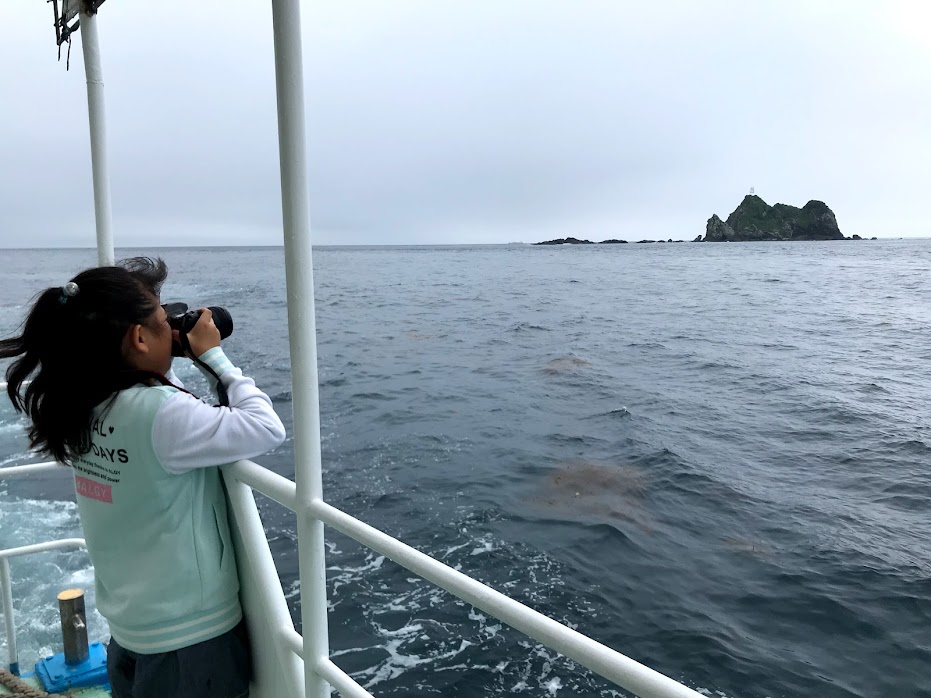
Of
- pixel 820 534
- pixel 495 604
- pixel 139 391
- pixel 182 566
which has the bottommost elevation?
pixel 820 534

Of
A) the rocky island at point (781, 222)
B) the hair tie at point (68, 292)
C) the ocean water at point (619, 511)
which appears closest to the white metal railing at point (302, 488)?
the hair tie at point (68, 292)

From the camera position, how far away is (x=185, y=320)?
155cm

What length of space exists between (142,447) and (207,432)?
0.48 feet

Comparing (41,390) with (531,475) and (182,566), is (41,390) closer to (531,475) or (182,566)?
(182,566)

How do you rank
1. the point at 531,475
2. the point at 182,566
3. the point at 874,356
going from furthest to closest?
the point at 874,356, the point at 531,475, the point at 182,566

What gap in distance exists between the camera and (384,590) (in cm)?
587

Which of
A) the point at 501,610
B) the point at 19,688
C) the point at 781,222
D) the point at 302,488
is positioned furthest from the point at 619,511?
the point at 781,222

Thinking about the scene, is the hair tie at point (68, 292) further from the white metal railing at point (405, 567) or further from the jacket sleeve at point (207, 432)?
the white metal railing at point (405, 567)

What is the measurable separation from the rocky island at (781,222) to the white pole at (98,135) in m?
127

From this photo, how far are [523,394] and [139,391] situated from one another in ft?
39.1

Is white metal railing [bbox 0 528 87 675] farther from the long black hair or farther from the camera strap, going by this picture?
the camera strap

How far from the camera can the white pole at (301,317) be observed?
1.28 metres

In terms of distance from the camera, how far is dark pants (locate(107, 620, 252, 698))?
1572 millimetres

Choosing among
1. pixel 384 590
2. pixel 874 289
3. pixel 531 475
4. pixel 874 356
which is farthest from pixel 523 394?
pixel 874 289
